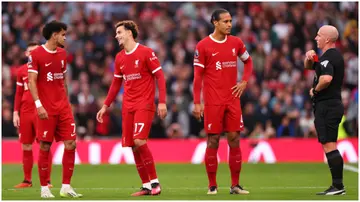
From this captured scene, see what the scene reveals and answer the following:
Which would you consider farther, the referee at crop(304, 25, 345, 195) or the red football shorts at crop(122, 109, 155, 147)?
the red football shorts at crop(122, 109, 155, 147)

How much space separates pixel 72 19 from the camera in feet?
95.8

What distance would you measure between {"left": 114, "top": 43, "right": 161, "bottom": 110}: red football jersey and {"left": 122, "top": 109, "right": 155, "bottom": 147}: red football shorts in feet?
0.28

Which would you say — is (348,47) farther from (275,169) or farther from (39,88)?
(39,88)

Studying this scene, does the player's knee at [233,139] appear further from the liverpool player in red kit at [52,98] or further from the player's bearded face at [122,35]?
the liverpool player in red kit at [52,98]

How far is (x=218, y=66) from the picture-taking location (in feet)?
45.4

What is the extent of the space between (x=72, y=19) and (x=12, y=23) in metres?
1.82

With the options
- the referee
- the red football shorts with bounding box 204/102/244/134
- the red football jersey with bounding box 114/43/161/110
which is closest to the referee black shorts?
the referee

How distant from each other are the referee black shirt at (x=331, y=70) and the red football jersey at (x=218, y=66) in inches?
47.4

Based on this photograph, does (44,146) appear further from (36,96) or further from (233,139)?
(233,139)

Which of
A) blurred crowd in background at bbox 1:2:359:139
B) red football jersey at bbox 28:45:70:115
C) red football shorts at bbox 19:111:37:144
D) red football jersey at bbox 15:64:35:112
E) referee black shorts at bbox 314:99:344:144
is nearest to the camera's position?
referee black shorts at bbox 314:99:344:144

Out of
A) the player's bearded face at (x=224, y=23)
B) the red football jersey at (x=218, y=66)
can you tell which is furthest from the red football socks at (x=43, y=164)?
the player's bearded face at (x=224, y=23)

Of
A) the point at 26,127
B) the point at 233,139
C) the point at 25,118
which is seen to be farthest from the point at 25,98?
the point at 233,139

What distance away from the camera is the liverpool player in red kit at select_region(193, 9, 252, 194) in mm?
13836

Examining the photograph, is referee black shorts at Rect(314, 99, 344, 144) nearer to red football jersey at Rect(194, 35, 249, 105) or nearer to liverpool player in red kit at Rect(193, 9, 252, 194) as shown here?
liverpool player in red kit at Rect(193, 9, 252, 194)
